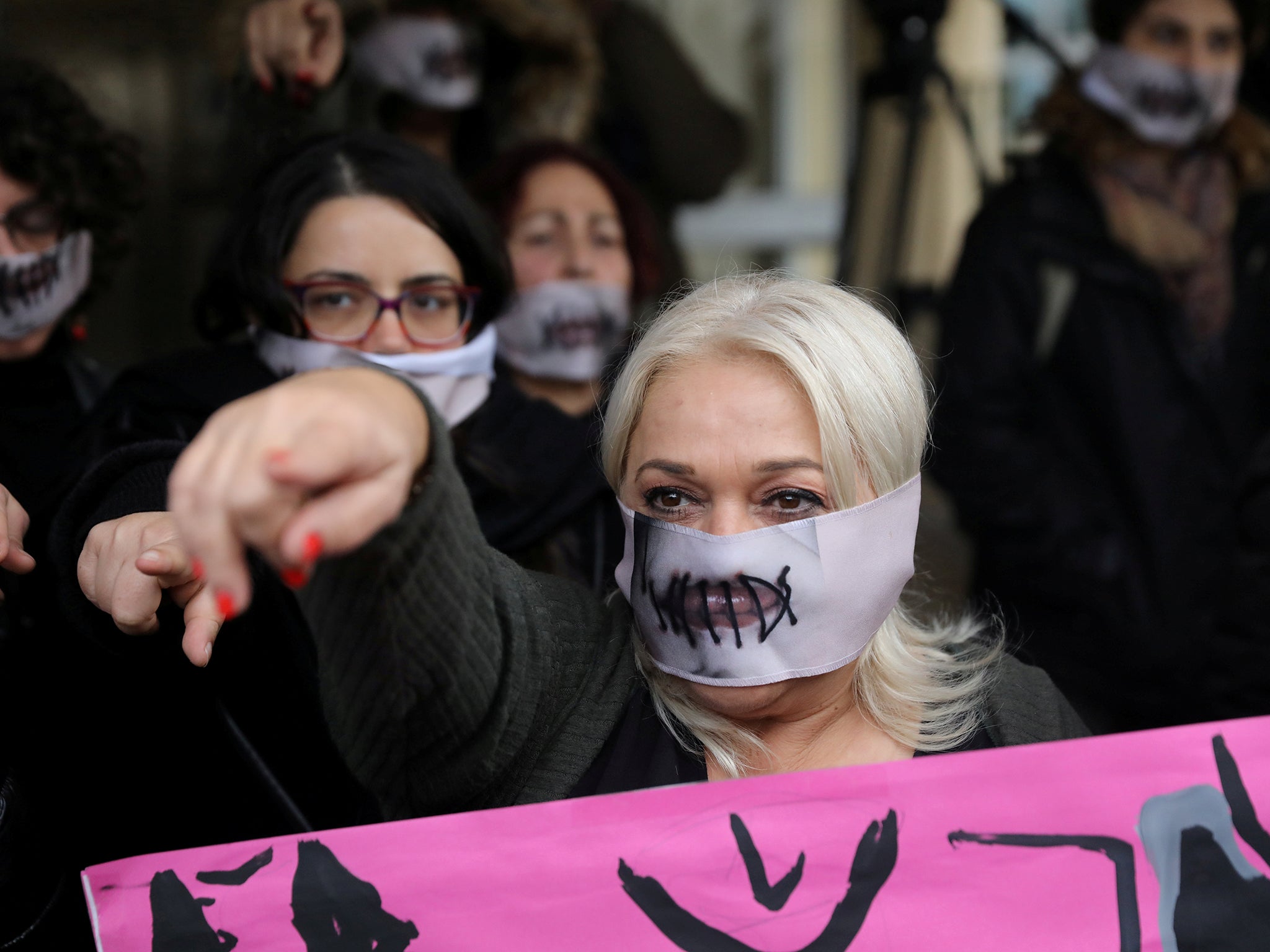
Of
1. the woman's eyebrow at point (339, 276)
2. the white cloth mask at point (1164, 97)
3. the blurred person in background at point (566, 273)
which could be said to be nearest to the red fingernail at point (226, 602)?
the woman's eyebrow at point (339, 276)

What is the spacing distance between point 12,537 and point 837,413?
969 millimetres

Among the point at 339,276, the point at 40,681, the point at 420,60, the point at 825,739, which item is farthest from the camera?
the point at 420,60

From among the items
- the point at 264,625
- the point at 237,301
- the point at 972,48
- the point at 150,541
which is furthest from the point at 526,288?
the point at 972,48

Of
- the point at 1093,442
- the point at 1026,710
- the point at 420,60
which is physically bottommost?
the point at 1093,442

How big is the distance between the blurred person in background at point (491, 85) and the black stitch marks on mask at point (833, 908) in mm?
1759

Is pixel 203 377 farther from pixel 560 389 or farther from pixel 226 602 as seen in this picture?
pixel 226 602

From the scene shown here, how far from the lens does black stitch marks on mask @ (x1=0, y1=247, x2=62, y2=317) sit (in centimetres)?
210

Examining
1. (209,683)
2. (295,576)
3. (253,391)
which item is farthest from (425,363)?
(295,576)

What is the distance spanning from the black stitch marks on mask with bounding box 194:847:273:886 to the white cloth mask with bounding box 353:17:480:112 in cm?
230

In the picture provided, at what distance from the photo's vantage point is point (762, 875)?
1.37 meters

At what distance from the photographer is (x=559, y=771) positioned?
4.68 feet

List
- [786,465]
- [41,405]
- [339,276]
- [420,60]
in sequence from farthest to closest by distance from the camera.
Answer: [420,60]
[41,405]
[339,276]
[786,465]

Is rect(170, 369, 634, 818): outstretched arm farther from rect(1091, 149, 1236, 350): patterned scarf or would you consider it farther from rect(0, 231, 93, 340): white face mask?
rect(1091, 149, 1236, 350): patterned scarf

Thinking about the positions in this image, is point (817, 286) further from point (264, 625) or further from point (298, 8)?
point (298, 8)
